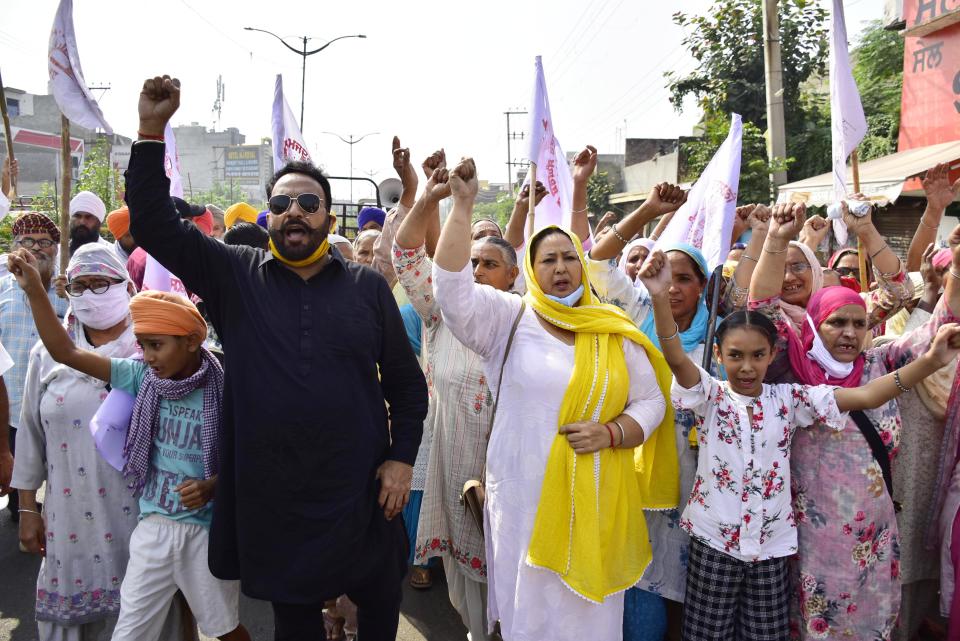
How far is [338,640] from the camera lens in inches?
130

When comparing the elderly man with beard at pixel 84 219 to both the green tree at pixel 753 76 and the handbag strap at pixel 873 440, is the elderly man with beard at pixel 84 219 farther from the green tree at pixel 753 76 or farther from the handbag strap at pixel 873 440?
the green tree at pixel 753 76

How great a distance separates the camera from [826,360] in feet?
Result: 9.27

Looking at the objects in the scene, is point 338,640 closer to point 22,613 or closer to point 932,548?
point 22,613

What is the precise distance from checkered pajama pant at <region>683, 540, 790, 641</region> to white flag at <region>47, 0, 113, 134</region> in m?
4.01

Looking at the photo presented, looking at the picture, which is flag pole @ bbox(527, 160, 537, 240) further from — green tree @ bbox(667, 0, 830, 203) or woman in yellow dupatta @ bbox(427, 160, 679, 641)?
green tree @ bbox(667, 0, 830, 203)

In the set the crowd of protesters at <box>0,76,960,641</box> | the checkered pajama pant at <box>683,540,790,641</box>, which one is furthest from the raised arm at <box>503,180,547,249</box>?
the checkered pajama pant at <box>683,540,790,641</box>

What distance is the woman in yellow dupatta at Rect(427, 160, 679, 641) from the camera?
8.13 ft

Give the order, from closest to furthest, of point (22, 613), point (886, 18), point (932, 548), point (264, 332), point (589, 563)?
point (264, 332)
point (589, 563)
point (932, 548)
point (22, 613)
point (886, 18)

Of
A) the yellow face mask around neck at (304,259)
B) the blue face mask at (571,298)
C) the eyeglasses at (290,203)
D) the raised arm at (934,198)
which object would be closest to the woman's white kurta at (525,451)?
the blue face mask at (571,298)

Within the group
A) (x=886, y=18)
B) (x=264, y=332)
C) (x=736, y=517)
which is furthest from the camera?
(x=886, y=18)

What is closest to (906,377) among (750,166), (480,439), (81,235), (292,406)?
(480,439)

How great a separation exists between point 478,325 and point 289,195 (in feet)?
2.65

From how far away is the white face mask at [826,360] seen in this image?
9.18ft

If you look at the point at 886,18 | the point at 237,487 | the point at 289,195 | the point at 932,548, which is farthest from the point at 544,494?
the point at 886,18
